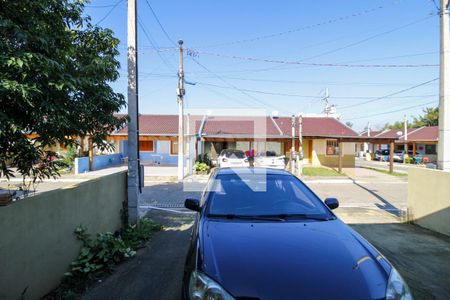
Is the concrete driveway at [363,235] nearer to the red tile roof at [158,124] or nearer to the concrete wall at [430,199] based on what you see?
A: the concrete wall at [430,199]

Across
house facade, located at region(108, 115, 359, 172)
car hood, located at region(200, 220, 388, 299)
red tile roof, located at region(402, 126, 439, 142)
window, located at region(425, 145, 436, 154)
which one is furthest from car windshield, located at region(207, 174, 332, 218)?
window, located at region(425, 145, 436, 154)

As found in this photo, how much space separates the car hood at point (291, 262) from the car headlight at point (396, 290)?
0.05 m

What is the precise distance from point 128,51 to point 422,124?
59423 millimetres

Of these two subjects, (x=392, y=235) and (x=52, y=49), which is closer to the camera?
(x=52, y=49)

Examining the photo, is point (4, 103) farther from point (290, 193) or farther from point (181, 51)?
point (181, 51)

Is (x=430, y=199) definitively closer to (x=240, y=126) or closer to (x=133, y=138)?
(x=133, y=138)

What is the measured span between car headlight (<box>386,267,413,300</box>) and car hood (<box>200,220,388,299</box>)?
0.15 ft

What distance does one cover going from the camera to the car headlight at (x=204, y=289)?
2014 millimetres

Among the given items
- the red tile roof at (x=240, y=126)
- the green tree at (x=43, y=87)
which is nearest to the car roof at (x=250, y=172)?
the green tree at (x=43, y=87)

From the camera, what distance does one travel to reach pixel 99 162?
21984mm

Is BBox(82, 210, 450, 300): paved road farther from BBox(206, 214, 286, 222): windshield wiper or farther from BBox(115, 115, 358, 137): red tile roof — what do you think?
BBox(115, 115, 358, 137): red tile roof

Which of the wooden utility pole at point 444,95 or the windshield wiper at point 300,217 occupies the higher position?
the wooden utility pole at point 444,95

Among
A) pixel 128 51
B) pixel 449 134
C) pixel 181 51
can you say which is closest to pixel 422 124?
pixel 181 51

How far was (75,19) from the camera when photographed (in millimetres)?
4023
